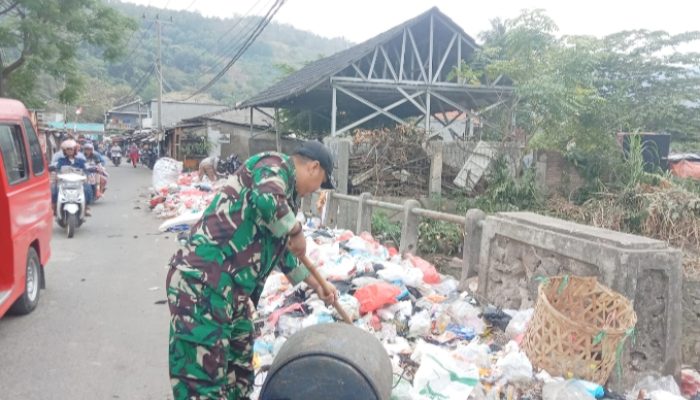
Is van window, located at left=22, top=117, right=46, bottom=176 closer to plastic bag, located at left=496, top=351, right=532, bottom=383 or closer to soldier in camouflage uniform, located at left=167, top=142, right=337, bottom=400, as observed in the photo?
soldier in camouflage uniform, located at left=167, top=142, right=337, bottom=400

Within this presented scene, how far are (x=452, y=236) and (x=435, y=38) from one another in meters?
8.48

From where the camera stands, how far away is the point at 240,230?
8.35 feet

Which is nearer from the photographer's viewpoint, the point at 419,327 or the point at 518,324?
the point at 518,324

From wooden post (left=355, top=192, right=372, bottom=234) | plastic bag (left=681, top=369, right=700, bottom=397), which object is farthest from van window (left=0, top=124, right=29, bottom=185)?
plastic bag (left=681, top=369, right=700, bottom=397)

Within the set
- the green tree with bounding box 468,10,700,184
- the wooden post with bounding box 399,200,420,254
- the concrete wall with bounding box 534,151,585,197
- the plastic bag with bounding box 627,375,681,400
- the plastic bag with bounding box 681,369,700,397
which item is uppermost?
the green tree with bounding box 468,10,700,184

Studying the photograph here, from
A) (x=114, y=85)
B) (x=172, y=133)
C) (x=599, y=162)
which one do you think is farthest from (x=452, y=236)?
(x=114, y=85)

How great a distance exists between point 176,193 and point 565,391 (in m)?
13.2

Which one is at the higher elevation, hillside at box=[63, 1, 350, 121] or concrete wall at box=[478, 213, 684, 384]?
hillside at box=[63, 1, 350, 121]

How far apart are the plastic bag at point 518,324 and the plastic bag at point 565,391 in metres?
0.87

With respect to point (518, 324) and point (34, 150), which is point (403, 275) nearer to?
point (518, 324)

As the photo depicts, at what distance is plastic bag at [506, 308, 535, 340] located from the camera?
163 inches

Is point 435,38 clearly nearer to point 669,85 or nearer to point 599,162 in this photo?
point 599,162

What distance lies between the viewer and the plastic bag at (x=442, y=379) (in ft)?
10.7

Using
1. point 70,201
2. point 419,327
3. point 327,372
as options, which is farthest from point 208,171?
point 327,372
